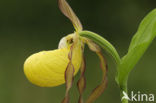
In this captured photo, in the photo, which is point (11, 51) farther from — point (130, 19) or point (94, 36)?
point (94, 36)

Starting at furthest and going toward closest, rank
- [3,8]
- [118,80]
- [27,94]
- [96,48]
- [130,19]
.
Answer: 1. [3,8]
2. [130,19]
3. [27,94]
4. [96,48]
5. [118,80]

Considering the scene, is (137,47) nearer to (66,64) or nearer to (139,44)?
(139,44)

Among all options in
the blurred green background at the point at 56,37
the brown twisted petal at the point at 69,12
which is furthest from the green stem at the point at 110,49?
the blurred green background at the point at 56,37

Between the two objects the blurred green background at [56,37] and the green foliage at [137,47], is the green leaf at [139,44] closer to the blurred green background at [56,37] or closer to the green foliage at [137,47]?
the green foliage at [137,47]

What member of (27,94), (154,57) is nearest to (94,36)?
(27,94)

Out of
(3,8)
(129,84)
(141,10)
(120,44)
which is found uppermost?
(3,8)

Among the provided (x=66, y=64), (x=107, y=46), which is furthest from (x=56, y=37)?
(x=107, y=46)
